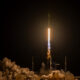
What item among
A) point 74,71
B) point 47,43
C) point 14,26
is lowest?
point 74,71

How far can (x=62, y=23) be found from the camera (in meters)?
5.62

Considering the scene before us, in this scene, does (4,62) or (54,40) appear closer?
(4,62)

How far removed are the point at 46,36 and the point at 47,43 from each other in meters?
0.23

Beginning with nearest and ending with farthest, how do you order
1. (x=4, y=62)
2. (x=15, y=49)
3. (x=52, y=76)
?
(x=52, y=76) → (x=4, y=62) → (x=15, y=49)

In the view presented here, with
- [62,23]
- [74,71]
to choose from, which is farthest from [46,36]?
[74,71]

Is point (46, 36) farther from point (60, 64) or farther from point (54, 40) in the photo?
point (60, 64)

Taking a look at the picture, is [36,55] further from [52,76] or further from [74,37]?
[52,76]

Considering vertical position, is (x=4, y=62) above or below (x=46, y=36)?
below

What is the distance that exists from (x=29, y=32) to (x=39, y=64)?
0.97 m

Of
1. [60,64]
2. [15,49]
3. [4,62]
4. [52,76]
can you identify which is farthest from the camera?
[15,49]

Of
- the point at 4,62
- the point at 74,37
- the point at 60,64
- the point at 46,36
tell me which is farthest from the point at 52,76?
the point at 74,37

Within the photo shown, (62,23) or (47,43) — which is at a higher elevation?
(62,23)

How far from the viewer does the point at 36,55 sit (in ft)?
18.8

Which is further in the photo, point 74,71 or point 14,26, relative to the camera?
point 74,71
